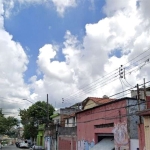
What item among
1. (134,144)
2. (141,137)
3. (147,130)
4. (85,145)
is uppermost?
(147,130)

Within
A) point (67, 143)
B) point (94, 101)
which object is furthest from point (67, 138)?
point (94, 101)

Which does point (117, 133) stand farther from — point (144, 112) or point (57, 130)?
point (57, 130)

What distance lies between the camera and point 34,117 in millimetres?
66750

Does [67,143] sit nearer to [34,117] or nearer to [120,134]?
[120,134]

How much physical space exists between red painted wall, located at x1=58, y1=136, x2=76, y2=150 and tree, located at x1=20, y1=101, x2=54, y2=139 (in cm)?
2675

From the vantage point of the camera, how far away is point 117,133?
20.3 m

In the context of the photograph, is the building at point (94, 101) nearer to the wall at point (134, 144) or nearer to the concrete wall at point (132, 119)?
the concrete wall at point (132, 119)

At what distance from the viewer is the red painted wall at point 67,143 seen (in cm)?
3170

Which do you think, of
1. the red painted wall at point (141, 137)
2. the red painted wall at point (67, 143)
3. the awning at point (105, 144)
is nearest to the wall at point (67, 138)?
the red painted wall at point (67, 143)

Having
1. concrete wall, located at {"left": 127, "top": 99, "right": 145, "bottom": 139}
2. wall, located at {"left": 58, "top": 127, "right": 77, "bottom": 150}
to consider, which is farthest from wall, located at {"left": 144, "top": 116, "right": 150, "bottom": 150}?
wall, located at {"left": 58, "top": 127, "right": 77, "bottom": 150}

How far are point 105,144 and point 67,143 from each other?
12.1 m

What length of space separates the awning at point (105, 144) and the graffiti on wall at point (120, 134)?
1.38 meters

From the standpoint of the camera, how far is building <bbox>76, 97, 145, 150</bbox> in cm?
1900

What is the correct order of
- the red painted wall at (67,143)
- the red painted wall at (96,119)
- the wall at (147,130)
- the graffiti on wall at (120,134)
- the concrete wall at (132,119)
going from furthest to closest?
the red painted wall at (67,143), the red painted wall at (96,119), the graffiti on wall at (120,134), the concrete wall at (132,119), the wall at (147,130)
